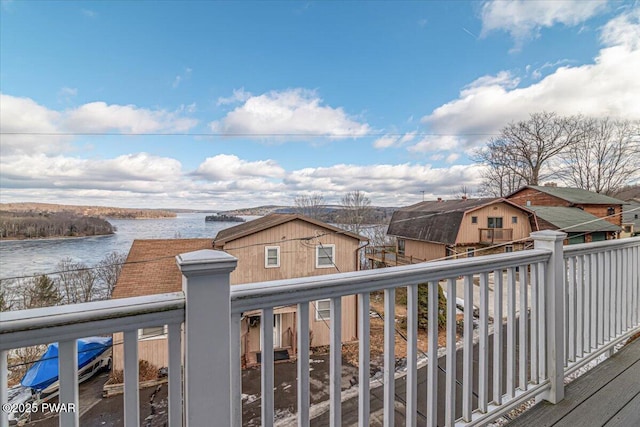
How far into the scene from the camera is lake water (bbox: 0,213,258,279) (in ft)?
16.9

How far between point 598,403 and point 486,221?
12.8 metres

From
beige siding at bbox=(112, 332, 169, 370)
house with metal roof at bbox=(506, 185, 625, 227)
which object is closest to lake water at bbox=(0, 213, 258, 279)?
beige siding at bbox=(112, 332, 169, 370)

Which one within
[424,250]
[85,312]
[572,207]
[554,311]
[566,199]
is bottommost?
[424,250]

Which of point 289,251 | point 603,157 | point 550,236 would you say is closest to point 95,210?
point 289,251

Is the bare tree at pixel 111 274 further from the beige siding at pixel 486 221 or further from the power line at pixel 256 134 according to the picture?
the beige siding at pixel 486 221

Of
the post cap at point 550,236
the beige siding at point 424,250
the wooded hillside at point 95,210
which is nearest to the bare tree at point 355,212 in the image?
the beige siding at point 424,250

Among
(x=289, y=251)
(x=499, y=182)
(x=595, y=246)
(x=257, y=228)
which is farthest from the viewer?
(x=499, y=182)

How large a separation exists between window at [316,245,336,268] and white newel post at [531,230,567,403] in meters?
5.65

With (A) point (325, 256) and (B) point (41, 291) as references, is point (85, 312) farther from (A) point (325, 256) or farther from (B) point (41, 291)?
(B) point (41, 291)

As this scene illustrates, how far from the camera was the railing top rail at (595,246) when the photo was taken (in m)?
1.66

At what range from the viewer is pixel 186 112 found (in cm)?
1066

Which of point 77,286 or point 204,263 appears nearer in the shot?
point 204,263

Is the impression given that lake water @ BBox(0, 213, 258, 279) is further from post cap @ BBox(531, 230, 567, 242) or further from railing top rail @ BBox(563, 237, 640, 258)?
railing top rail @ BBox(563, 237, 640, 258)

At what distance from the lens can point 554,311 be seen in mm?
1567
